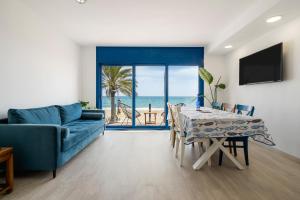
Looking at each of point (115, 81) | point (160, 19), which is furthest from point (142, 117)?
point (160, 19)

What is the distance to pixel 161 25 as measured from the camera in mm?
4457

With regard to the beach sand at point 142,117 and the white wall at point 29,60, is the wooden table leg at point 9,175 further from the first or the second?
the beach sand at point 142,117

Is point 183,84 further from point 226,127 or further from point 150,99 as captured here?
point 226,127

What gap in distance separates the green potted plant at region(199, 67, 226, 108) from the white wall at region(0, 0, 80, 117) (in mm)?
3809

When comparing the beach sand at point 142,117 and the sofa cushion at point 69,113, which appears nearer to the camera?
the sofa cushion at point 69,113

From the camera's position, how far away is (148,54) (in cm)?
630

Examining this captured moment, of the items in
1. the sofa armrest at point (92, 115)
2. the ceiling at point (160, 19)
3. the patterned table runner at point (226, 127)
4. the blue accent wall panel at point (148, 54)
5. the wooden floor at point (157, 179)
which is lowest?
the wooden floor at point (157, 179)

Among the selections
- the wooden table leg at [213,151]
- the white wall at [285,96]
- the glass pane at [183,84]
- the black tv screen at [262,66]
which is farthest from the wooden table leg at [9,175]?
the glass pane at [183,84]

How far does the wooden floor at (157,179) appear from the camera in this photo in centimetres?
216

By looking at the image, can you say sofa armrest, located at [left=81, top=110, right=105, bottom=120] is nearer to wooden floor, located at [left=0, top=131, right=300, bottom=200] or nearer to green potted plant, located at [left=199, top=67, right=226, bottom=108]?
wooden floor, located at [left=0, top=131, right=300, bottom=200]

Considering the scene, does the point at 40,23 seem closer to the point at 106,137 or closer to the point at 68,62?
the point at 68,62

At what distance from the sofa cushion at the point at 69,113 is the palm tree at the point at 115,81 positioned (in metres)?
1.65

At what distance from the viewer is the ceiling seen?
336cm

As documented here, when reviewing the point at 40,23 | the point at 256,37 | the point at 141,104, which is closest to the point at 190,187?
the point at 256,37
